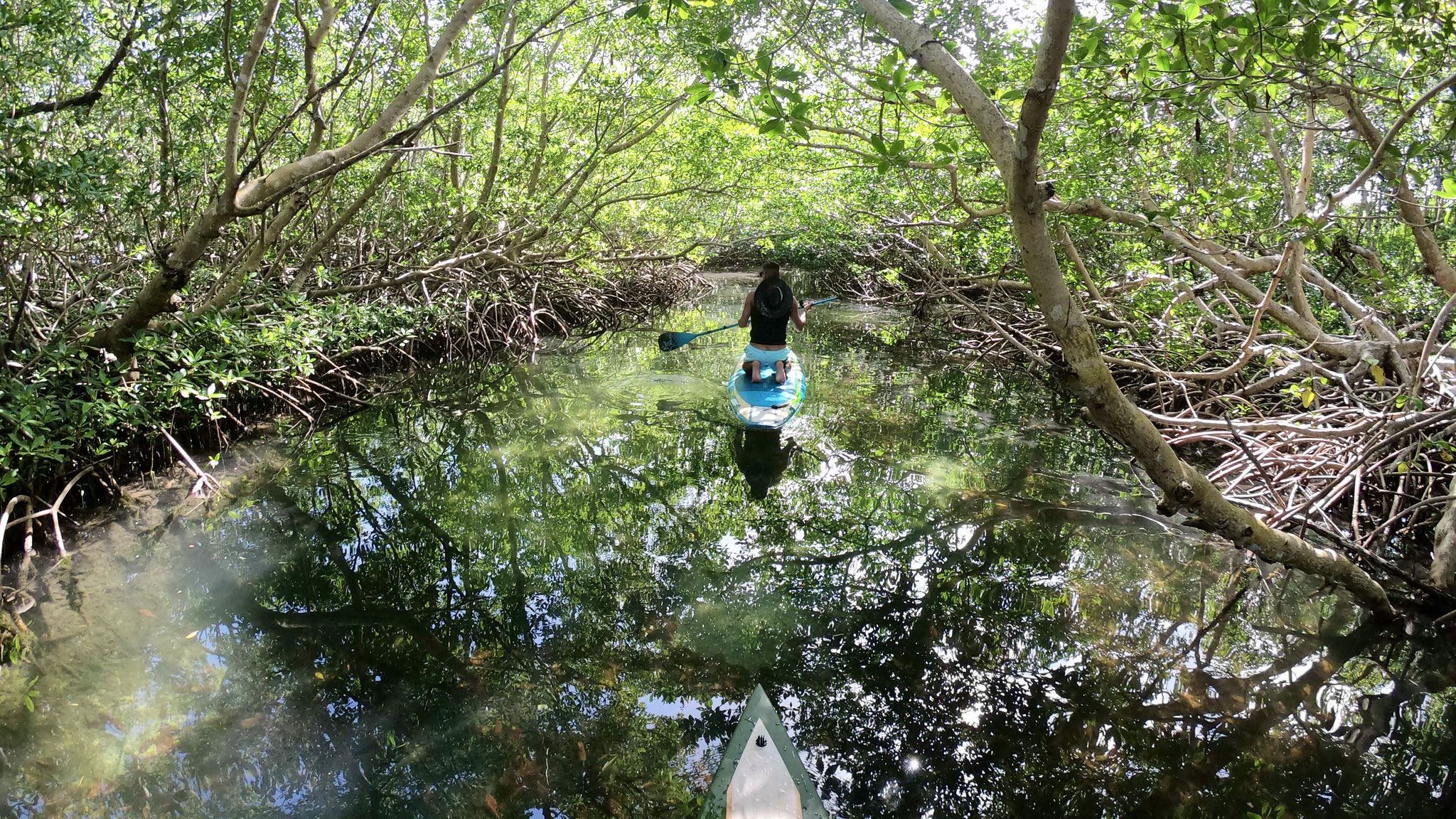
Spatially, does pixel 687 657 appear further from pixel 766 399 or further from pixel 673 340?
pixel 673 340

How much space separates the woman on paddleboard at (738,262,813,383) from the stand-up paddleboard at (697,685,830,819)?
5.06 m

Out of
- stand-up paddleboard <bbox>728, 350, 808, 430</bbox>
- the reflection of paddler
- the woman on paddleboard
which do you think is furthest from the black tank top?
the reflection of paddler

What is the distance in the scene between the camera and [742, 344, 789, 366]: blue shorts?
763cm

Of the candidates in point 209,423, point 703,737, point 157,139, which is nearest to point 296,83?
point 157,139

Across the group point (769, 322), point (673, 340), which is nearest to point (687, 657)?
point (769, 322)

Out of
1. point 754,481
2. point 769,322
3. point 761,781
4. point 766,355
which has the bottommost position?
point 761,781

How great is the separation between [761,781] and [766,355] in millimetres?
5477

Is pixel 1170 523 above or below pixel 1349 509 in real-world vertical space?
below

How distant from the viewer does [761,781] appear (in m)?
2.50

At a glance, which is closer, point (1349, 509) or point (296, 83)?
point (1349, 509)

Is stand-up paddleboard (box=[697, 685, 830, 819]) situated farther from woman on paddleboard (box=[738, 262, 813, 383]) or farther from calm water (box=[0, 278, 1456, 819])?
woman on paddleboard (box=[738, 262, 813, 383])

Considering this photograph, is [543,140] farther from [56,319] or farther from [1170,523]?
[1170,523]

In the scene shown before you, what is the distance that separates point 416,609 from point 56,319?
3.38 metres

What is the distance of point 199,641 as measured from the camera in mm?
3670
